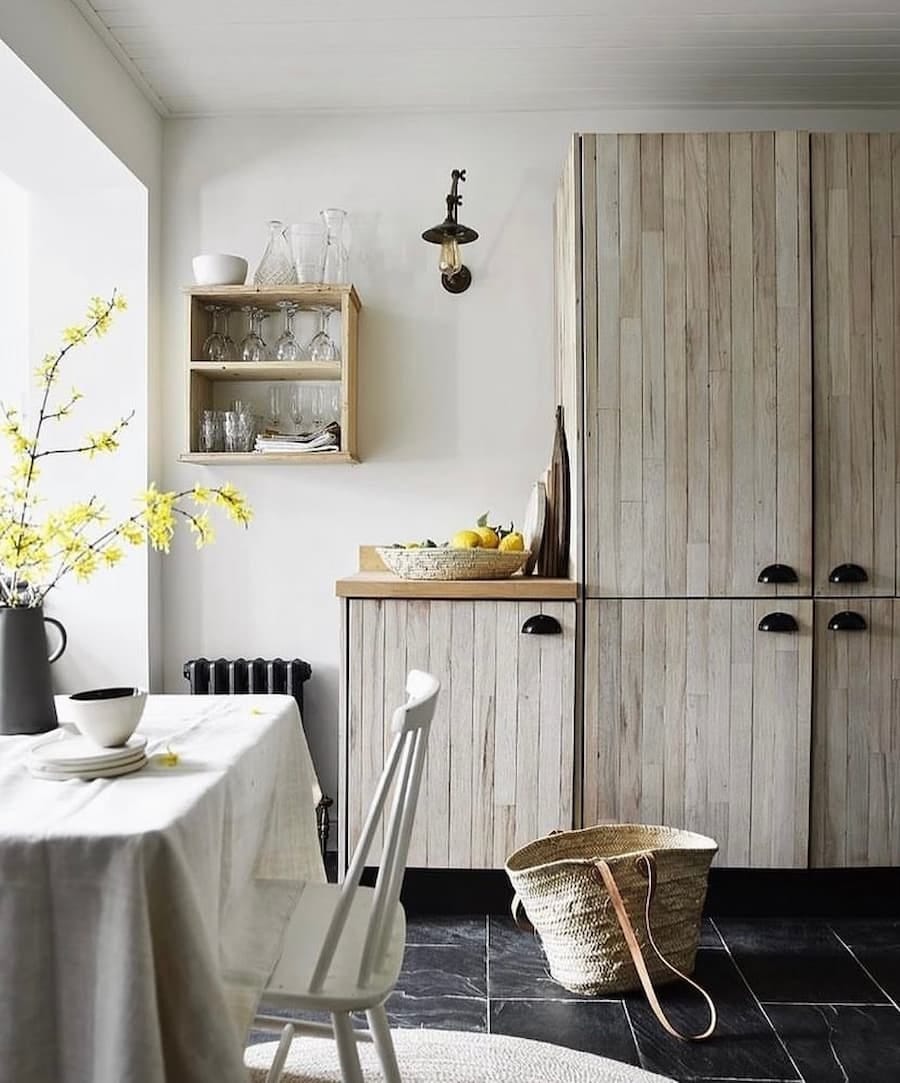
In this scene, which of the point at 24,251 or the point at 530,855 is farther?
the point at 24,251

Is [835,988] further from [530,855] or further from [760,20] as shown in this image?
[760,20]

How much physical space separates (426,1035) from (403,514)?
5.50ft

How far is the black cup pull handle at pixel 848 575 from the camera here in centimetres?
284

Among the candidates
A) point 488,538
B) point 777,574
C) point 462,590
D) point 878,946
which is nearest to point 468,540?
point 488,538

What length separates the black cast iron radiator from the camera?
3291 millimetres

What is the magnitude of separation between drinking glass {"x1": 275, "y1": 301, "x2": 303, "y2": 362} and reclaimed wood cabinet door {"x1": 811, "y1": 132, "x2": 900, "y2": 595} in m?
1.61

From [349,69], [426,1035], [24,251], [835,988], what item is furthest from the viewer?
[24,251]

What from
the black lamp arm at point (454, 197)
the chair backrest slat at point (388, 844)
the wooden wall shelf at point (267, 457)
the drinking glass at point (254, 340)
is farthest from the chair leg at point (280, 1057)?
the black lamp arm at point (454, 197)

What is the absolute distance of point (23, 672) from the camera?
177 cm

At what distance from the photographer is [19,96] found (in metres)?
2.60

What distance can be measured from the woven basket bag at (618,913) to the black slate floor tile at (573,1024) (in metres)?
0.08

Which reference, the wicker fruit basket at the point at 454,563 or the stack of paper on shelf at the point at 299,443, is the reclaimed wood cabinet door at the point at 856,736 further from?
the stack of paper on shelf at the point at 299,443

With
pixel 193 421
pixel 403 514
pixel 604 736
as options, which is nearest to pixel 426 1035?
pixel 604 736

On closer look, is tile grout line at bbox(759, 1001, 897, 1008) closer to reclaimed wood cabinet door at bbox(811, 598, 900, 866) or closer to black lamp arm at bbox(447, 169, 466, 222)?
reclaimed wood cabinet door at bbox(811, 598, 900, 866)
